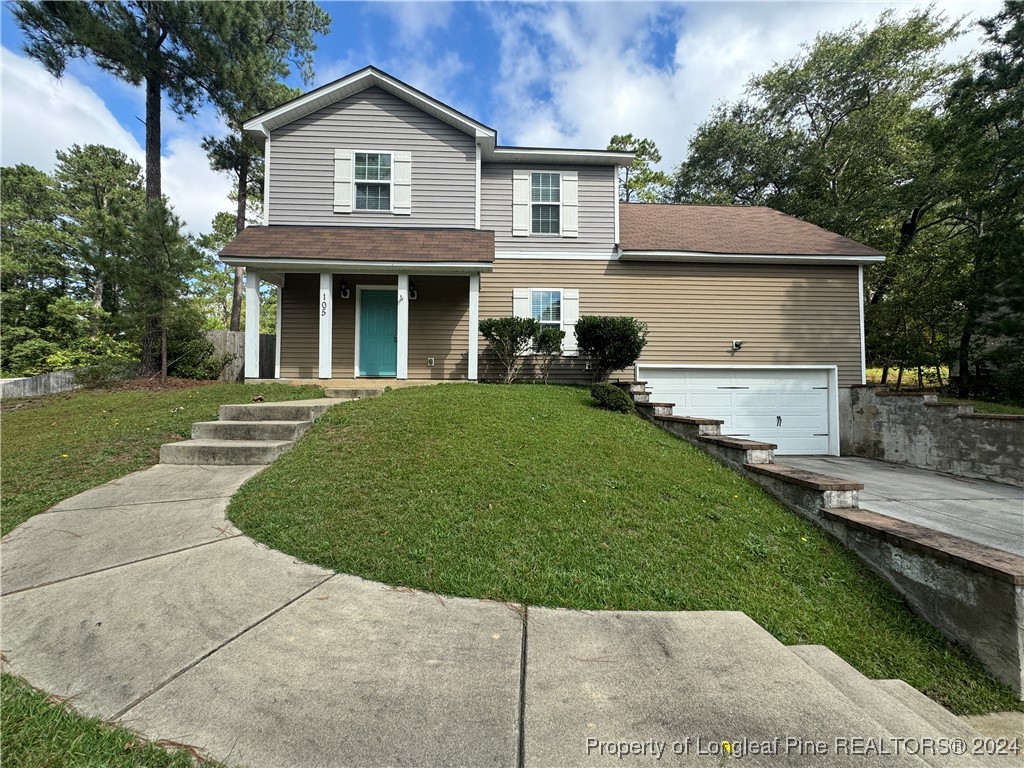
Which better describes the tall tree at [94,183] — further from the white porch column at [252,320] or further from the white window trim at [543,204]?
the white window trim at [543,204]

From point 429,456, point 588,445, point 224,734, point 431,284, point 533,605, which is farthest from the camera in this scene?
point 431,284

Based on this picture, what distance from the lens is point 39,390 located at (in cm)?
944

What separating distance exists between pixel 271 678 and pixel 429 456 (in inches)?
109

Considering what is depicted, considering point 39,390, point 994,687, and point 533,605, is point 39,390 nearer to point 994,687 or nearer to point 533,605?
point 533,605

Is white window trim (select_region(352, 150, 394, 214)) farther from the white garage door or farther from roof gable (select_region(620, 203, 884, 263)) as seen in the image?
the white garage door

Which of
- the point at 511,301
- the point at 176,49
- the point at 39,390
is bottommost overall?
the point at 39,390

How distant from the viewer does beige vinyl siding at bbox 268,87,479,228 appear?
998 cm

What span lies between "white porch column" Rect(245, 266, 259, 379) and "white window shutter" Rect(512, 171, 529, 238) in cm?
585

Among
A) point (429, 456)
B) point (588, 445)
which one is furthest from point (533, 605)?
point (588, 445)

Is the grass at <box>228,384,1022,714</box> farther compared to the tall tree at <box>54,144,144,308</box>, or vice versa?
the tall tree at <box>54,144,144,308</box>

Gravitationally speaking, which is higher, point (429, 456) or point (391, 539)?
point (429, 456)

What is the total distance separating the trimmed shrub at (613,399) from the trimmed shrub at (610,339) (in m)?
1.88

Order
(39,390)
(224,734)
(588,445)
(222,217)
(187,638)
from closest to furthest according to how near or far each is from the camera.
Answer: (224,734) → (187,638) → (588,445) → (39,390) → (222,217)

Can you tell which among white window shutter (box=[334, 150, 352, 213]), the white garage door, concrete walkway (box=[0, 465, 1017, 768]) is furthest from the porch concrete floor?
concrete walkway (box=[0, 465, 1017, 768])
